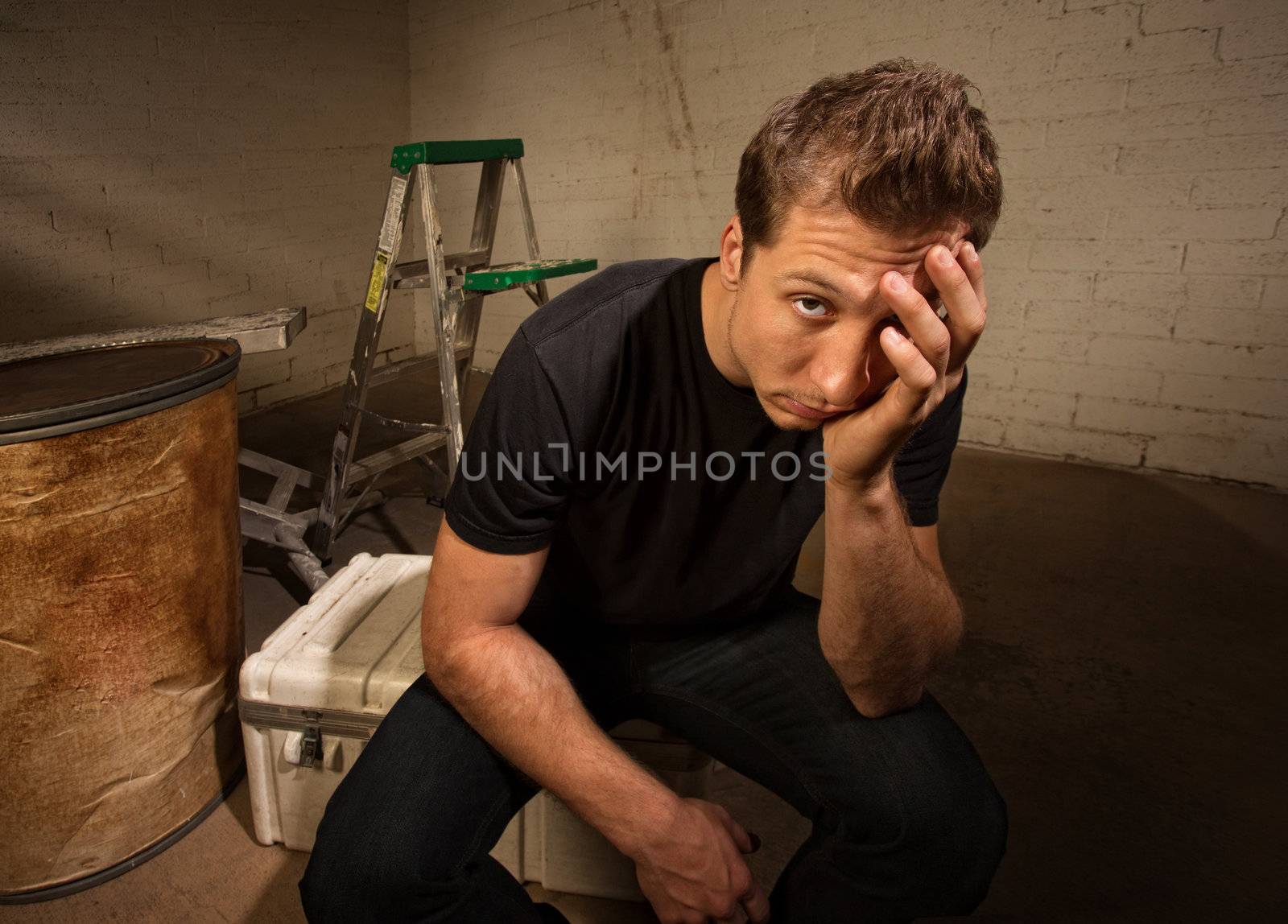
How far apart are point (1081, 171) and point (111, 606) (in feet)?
11.5

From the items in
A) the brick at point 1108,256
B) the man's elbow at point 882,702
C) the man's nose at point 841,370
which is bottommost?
the man's elbow at point 882,702

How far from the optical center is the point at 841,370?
3.00 ft

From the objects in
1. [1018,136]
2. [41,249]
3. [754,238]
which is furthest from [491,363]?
[754,238]

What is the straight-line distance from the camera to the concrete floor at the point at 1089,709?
53.5 inches

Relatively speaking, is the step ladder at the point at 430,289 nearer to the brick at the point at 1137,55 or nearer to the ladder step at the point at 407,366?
the ladder step at the point at 407,366

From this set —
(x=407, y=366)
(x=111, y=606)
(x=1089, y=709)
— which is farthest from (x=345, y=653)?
(x=1089, y=709)

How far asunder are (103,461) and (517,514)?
26.1 inches

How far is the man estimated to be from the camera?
0.87 metres

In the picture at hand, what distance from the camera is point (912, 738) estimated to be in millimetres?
1056

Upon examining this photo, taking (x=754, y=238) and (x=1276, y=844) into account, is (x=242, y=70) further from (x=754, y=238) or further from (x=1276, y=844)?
(x=1276, y=844)

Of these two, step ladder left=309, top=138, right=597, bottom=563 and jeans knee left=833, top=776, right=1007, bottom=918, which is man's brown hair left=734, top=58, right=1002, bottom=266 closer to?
jeans knee left=833, top=776, right=1007, bottom=918

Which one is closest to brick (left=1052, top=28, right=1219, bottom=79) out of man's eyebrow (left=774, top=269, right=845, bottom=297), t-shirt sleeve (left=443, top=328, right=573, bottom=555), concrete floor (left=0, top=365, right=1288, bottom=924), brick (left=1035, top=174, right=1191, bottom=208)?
brick (left=1035, top=174, right=1191, bottom=208)

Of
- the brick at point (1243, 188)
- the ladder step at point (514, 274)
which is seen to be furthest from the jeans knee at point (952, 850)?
the brick at point (1243, 188)

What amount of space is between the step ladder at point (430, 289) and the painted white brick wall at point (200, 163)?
1737mm
